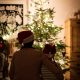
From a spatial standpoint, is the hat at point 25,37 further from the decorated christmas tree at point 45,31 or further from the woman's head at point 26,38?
the decorated christmas tree at point 45,31

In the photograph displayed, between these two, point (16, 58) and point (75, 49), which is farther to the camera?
point (75, 49)

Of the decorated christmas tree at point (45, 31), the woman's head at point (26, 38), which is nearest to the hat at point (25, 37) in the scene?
the woman's head at point (26, 38)

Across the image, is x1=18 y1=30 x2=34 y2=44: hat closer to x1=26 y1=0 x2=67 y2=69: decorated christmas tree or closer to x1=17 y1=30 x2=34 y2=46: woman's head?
x1=17 y1=30 x2=34 y2=46: woman's head

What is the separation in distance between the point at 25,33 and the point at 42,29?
300 centimetres

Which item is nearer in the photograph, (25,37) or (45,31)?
(25,37)

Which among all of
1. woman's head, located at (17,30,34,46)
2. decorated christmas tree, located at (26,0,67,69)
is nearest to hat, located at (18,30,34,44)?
woman's head, located at (17,30,34,46)

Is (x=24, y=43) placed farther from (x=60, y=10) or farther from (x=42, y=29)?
(x=60, y=10)

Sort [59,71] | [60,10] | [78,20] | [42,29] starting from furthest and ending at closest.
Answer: [60,10]
[78,20]
[42,29]
[59,71]

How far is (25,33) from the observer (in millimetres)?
2961

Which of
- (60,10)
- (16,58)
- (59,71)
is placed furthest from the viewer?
(60,10)

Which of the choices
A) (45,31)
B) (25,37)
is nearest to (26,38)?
(25,37)

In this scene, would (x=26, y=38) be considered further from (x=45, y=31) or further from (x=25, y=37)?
(x=45, y=31)

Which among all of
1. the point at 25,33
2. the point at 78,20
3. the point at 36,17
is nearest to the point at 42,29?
the point at 36,17

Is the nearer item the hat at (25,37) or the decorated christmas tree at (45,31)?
the hat at (25,37)
